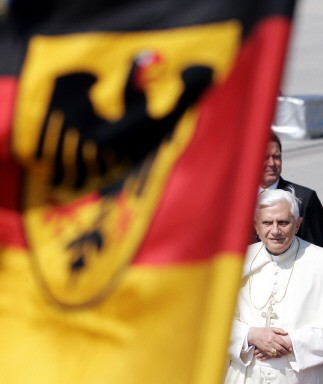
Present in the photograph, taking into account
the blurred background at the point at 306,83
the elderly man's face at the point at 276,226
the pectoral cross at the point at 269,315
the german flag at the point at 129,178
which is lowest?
the blurred background at the point at 306,83

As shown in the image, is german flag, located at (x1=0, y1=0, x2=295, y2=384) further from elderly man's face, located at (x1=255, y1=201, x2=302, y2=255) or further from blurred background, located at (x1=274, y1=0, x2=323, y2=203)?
blurred background, located at (x1=274, y1=0, x2=323, y2=203)

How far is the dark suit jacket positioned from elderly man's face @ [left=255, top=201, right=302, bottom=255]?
61cm

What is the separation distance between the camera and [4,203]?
291cm

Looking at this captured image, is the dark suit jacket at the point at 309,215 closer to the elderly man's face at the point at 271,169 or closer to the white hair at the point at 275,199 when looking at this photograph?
the elderly man's face at the point at 271,169

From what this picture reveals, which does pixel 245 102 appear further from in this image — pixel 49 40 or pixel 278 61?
pixel 49 40

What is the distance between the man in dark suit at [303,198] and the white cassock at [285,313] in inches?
22.4

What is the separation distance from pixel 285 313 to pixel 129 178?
246 centimetres

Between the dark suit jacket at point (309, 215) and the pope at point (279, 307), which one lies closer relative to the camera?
the pope at point (279, 307)

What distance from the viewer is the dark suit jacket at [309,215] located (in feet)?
19.1

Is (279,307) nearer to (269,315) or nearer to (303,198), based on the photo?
(269,315)

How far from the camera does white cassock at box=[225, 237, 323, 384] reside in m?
5.01

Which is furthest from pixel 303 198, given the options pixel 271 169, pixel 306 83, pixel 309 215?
pixel 306 83

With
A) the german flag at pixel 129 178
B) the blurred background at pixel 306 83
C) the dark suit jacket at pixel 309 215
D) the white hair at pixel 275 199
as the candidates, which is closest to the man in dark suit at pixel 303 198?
the dark suit jacket at pixel 309 215

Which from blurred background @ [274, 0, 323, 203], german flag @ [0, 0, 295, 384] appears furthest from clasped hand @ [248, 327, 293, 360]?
german flag @ [0, 0, 295, 384]
